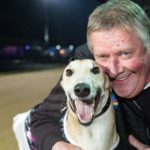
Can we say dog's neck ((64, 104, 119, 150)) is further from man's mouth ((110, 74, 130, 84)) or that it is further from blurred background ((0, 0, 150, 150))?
blurred background ((0, 0, 150, 150))

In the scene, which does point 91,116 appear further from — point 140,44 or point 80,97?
point 140,44

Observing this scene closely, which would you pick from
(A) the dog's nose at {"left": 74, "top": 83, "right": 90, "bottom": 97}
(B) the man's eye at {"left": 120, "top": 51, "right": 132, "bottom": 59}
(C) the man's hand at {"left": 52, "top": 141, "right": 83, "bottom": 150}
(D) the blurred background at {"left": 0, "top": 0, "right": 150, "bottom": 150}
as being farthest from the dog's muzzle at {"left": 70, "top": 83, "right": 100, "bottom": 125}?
(D) the blurred background at {"left": 0, "top": 0, "right": 150, "bottom": 150}

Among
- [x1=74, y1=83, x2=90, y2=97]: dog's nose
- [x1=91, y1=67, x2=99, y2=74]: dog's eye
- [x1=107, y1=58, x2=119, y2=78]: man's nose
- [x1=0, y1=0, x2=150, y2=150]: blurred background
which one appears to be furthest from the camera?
[x1=0, y1=0, x2=150, y2=150]: blurred background

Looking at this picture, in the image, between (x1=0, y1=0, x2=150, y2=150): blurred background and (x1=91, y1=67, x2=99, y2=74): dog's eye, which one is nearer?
(x1=91, y1=67, x2=99, y2=74): dog's eye

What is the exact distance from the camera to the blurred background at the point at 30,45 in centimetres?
652

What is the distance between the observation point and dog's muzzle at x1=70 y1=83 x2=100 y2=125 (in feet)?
5.76

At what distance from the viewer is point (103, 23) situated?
6.58 feet

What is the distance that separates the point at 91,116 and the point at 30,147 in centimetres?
48

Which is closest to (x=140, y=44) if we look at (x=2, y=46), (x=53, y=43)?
(x=2, y=46)

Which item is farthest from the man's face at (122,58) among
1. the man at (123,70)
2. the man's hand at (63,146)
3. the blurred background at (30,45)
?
the blurred background at (30,45)

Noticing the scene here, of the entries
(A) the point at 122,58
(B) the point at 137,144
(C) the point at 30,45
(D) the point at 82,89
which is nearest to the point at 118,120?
(B) the point at 137,144

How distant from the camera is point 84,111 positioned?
181 cm

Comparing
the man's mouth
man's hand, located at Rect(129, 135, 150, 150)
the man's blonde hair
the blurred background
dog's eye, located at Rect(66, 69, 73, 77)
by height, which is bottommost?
the blurred background

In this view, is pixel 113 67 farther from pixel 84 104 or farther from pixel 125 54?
pixel 84 104
